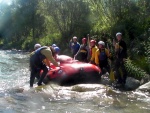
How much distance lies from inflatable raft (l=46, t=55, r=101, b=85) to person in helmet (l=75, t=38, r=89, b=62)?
6.82ft

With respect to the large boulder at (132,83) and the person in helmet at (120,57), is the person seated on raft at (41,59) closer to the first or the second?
the person in helmet at (120,57)

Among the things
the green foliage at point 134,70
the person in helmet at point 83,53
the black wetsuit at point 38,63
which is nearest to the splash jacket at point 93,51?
the person in helmet at point 83,53

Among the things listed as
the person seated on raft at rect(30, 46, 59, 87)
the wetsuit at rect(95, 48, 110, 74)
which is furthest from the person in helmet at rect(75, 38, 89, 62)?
the person seated on raft at rect(30, 46, 59, 87)

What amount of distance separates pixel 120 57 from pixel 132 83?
1.05 m

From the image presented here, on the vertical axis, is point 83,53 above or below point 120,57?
below

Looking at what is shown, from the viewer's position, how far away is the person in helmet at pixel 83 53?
13070 millimetres

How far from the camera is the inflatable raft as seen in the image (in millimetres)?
10625

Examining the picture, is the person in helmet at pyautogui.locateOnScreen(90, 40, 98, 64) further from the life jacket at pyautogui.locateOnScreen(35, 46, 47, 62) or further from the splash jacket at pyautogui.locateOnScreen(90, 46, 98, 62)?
the life jacket at pyautogui.locateOnScreen(35, 46, 47, 62)

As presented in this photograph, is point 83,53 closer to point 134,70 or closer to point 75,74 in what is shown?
point 75,74

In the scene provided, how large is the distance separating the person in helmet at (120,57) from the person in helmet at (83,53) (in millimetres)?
2438

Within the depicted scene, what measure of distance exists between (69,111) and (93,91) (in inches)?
79.7

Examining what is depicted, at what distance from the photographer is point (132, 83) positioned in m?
10.6

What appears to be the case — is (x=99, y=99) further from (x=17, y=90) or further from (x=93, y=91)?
(x=17, y=90)

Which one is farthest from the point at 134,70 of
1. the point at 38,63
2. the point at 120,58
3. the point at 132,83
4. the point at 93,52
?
the point at 38,63
